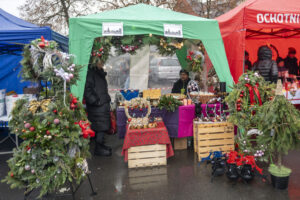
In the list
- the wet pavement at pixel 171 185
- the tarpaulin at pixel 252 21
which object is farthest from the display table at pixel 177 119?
the tarpaulin at pixel 252 21

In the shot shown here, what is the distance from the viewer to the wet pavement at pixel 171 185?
10.9 ft

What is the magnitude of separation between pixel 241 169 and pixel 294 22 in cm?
379

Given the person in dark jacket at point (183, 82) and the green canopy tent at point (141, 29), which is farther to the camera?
the person in dark jacket at point (183, 82)

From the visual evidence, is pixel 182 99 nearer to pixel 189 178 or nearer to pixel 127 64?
pixel 189 178

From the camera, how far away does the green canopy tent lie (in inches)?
179

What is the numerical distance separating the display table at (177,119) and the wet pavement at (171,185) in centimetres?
66

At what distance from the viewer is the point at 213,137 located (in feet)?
14.8

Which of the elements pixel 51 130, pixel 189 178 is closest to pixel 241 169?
pixel 189 178

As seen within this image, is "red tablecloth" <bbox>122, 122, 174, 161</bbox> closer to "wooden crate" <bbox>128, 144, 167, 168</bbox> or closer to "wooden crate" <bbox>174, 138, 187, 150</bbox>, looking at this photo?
"wooden crate" <bbox>128, 144, 167, 168</bbox>

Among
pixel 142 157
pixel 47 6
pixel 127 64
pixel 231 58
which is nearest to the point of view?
pixel 142 157

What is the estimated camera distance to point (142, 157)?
429 cm

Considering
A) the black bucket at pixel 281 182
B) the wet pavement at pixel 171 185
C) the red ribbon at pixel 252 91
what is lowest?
the wet pavement at pixel 171 185

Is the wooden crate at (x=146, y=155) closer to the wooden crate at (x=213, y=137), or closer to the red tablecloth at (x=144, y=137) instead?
the red tablecloth at (x=144, y=137)

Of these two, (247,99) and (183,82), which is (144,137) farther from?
(183,82)
